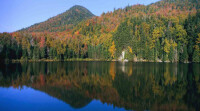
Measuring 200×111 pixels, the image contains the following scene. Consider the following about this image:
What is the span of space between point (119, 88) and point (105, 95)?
10.5ft

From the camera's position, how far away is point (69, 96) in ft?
65.6

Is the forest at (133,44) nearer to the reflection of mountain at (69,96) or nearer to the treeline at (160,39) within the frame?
the treeline at (160,39)

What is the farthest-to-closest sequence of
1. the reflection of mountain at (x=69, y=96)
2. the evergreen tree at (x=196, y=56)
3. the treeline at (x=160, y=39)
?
the treeline at (x=160, y=39) < the evergreen tree at (x=196, y=56) < the reflection of mountain at (x=69, y=96)

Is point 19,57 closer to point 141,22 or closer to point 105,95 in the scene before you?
point 141,22

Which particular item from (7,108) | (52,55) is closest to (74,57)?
(52,55)

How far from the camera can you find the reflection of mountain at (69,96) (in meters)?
17.5

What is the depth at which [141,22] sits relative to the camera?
111750 millimetres

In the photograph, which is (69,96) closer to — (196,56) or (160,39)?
(196,56)

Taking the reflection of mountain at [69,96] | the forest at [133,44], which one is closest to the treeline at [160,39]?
the forest at [133,44]

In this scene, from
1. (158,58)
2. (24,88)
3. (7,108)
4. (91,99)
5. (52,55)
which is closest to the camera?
(7,108)

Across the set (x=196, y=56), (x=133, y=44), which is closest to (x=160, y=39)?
(x=133, y=44)

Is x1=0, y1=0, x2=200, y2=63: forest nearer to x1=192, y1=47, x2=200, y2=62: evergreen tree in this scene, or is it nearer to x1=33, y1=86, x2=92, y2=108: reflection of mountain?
x1=192, y1=47, x2=200, y2=62: evergreen tree

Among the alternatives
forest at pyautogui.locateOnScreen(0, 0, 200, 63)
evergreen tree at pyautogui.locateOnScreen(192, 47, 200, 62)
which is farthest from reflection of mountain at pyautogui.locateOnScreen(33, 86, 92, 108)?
forest at pyautogui.locateOnScreen(0, 0, 200, 63)

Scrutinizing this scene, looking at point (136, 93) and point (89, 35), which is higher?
point (89, 35)
